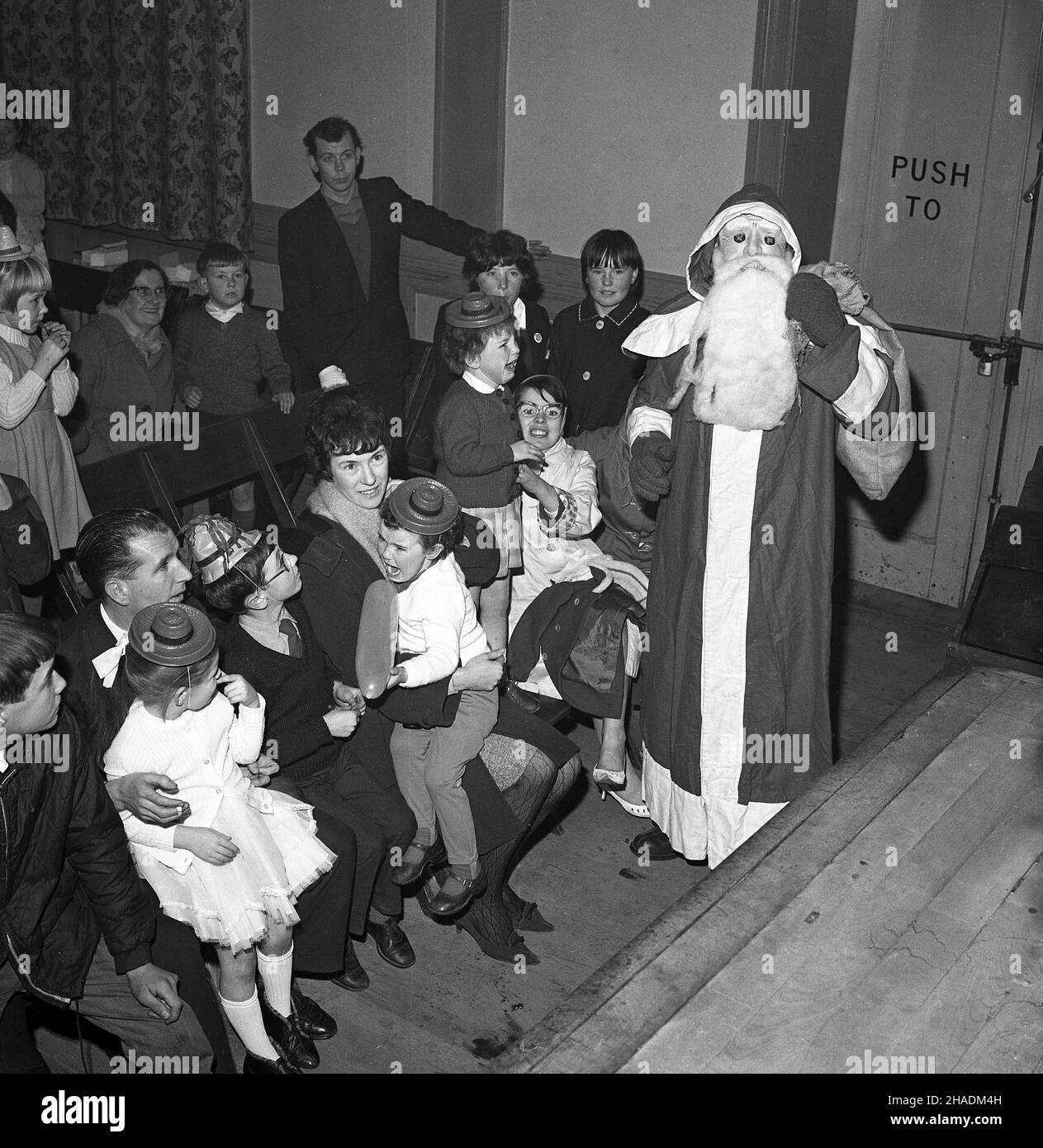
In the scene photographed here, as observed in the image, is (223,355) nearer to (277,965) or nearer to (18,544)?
(18,544)

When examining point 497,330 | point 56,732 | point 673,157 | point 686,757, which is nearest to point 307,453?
point 497,330

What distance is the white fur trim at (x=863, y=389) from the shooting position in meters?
3.11

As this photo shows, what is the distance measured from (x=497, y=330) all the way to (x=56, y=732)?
1.81 metres

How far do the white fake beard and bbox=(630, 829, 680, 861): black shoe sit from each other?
1486mm

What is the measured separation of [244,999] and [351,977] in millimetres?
487

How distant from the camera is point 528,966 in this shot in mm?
3588

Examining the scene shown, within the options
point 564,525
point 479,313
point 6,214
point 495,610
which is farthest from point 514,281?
point 6,214

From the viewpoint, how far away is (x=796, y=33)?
5008mm

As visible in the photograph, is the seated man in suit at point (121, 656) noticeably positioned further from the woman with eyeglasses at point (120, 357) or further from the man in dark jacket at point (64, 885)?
the woman with eyeglasses at point (120, 357)

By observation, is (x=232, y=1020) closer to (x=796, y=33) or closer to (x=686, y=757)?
(x=686, y=757)

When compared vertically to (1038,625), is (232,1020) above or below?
below

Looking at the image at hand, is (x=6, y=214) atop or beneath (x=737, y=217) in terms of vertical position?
beneath

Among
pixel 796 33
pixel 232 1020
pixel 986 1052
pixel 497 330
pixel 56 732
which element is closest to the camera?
pixel 986 1052

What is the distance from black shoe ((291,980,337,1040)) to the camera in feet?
10.7
